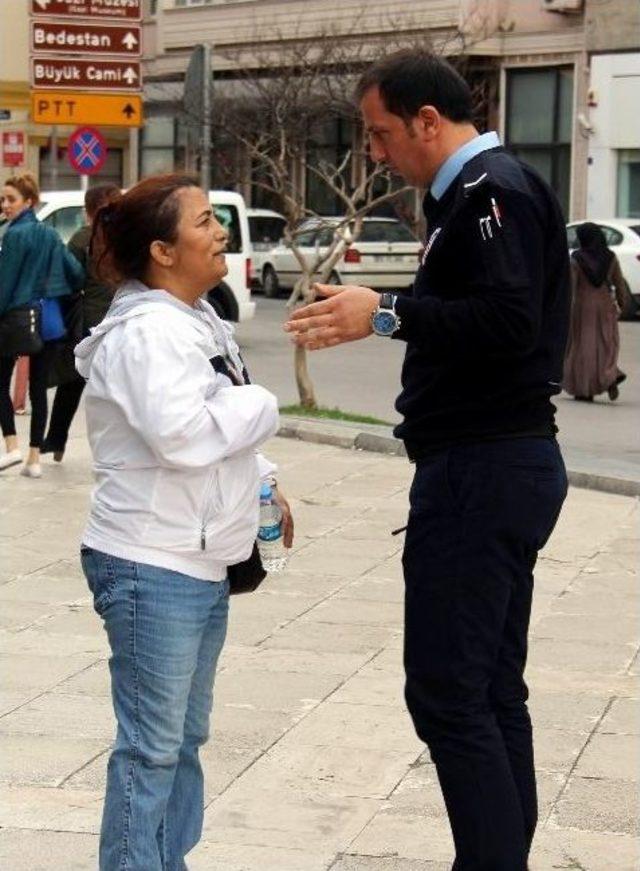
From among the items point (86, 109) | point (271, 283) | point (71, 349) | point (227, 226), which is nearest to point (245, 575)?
point (71, 349)

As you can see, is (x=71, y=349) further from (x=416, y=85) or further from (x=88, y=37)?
(x=88, y=37)

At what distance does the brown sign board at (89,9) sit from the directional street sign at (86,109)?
108 centimetres

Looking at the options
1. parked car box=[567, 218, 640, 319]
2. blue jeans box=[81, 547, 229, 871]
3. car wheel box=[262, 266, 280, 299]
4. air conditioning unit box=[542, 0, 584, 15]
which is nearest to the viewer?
blue jeans box=[81, 547, 229, 871]

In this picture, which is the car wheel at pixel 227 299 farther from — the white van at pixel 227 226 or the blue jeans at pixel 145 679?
the blue jeans at pixel 145 679

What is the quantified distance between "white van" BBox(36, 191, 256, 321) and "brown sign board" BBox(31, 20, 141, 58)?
64.4 inches

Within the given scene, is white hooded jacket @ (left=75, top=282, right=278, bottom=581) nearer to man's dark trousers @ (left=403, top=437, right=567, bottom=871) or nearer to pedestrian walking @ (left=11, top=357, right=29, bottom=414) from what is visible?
man's dark trousers @ (left=403, top=437, right=567, bottom=871)

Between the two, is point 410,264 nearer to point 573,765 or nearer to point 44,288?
point 44,288

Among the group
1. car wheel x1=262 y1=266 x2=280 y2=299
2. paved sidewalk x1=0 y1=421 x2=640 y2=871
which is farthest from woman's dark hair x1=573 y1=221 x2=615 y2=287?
car wheel x1=262 y1=266 x2=280 y2=299

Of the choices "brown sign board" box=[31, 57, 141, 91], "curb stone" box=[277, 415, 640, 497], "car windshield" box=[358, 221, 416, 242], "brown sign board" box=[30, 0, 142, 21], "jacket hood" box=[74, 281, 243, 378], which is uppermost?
"brown sign board" box=[30, 0, 142, 21]

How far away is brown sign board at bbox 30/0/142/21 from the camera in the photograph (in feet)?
68.8

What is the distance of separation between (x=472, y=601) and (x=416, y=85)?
1.08 meters

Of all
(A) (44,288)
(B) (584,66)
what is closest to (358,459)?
(A) (44,288)

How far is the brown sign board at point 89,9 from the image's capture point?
2098 cm

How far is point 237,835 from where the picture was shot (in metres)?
4.93
